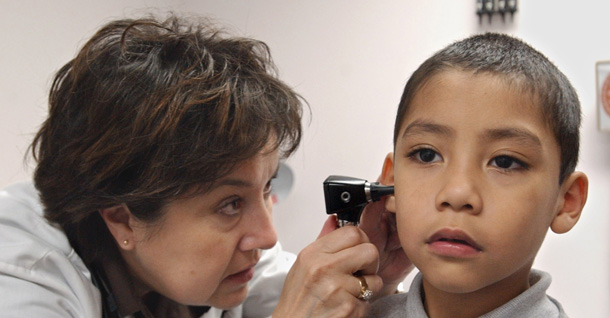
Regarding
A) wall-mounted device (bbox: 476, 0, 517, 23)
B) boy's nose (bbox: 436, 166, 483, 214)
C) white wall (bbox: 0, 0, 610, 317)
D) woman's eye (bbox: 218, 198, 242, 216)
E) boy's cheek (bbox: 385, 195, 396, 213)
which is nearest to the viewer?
boy's nose (bbox: 436, 166, 483, 214)

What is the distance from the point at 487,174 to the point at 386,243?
430 millimetres

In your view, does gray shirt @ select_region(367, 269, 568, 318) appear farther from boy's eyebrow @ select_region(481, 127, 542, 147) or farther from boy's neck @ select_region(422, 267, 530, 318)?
boy's eyebrow @ select_region(481, 127, 542, 147)

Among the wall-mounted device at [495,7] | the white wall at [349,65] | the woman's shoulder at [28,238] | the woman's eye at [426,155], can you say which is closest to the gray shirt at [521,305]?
the woman's eye at [426,155]

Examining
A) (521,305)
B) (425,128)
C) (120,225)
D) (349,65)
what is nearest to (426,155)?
(425,128)

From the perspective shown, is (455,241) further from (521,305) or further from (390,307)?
(390,307)

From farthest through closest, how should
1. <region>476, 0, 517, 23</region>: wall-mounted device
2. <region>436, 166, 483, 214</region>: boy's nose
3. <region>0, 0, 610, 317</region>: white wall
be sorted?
1. <region>476, 0, 517, 23</region>: wall-mounted device
2. <region>0, 0, 610, 317</region>: white wall
3. <region>436, 166, 483, 214</region>: boy's nose

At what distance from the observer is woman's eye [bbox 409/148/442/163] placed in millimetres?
846

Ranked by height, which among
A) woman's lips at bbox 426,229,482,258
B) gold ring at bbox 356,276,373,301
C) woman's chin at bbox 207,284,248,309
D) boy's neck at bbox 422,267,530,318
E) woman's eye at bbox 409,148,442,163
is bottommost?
woman's chin at bbox 207,284,248,309

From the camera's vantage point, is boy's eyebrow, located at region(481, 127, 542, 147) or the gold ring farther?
the gold ring

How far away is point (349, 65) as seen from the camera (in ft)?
8.09

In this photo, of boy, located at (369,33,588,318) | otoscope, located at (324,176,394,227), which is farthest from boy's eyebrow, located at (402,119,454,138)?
otoscope, located at (324,176,394,227)

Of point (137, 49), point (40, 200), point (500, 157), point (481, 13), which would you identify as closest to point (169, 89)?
point (137, 49)

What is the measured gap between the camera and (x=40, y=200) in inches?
46.6

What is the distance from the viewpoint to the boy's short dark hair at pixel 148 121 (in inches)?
40.6
